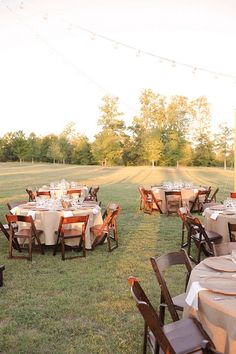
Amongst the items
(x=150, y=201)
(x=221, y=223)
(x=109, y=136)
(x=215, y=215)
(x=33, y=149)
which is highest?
(x=109, y=136)

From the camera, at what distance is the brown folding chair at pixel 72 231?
761 cm

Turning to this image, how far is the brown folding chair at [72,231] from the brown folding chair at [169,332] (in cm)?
415

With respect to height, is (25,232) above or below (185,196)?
below

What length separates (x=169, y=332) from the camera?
3.43m

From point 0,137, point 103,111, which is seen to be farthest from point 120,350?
point 0,137

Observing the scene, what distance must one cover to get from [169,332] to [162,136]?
174 feet

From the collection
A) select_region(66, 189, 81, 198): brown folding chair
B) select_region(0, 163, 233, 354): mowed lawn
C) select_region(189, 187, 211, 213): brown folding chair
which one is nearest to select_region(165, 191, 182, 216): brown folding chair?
select_region(189, 187, 211, 213): brown folding chair

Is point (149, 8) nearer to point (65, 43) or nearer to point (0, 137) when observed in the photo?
point (65, 43)

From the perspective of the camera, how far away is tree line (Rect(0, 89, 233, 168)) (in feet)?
182

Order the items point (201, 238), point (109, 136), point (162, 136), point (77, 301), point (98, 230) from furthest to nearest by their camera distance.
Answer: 1. point (109, 136)
2. point (162, 136)
3. point (98, 230)
4. point (201, 238)
5. point (77, 301)

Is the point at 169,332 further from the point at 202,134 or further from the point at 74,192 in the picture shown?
the point at 202,134

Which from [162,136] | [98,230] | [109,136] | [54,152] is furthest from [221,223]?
[54,152]

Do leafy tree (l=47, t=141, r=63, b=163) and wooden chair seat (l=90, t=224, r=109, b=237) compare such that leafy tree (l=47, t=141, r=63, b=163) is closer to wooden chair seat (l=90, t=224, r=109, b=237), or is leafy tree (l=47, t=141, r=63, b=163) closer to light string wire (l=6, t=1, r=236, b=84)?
light string wire (l=6, t=1, r=236, b=84)

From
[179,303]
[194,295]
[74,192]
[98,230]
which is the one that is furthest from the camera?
[74,192]
